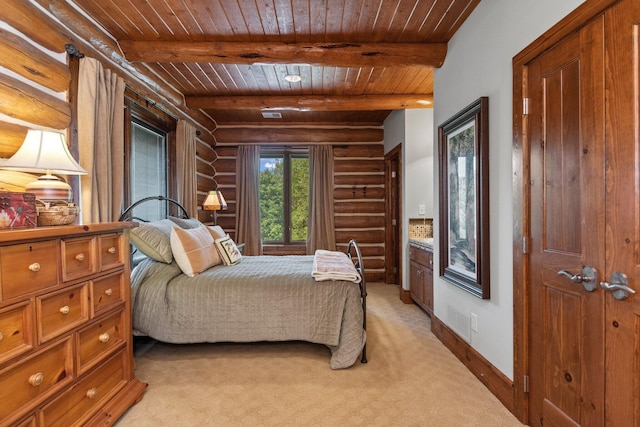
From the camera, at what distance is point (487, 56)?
2.33m

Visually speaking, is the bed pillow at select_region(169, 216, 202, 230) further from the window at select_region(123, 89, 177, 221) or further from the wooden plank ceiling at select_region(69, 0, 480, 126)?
the wooden plank ceiling at select_region(69, 0, 480, 126)

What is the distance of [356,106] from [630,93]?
3.46 m

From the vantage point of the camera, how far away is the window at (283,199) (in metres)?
5.89

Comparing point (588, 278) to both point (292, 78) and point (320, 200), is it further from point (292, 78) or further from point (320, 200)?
point (320, 200)

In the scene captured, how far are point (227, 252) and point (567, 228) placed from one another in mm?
2842

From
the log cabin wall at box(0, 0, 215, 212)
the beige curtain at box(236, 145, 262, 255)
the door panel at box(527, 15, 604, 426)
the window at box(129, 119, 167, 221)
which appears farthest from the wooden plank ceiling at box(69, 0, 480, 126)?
the beige curtain at box(236, 145, 262, 255)

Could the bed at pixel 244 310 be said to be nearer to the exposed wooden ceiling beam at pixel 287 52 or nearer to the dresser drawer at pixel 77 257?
the dresser drawer at pixel 77 257

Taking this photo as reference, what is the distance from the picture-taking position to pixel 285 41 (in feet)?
9.98

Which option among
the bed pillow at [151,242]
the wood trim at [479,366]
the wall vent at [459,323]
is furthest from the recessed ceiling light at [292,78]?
the wood trim at [479,366]

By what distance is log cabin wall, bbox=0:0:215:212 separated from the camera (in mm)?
1880

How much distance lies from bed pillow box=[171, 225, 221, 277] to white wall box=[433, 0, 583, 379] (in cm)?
226

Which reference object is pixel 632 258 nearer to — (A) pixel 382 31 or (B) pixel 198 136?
(A) pixel 382 31

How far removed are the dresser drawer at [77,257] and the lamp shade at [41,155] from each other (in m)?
0.43

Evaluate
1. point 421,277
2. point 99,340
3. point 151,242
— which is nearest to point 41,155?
point 99,340
